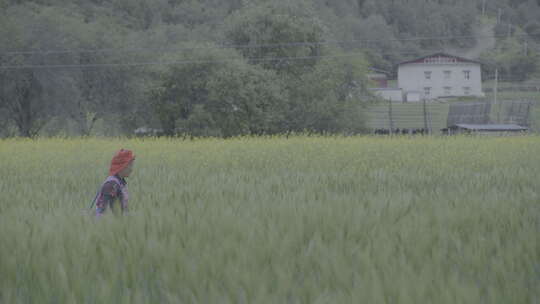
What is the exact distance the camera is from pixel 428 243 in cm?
350

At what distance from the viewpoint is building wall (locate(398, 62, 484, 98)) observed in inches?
3250

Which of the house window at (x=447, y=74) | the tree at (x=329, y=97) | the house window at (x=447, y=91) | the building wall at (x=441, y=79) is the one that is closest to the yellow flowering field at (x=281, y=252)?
the tree at (x=329, y=97)

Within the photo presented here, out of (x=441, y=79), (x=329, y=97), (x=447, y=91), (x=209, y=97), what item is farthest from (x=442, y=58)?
(x=209, y=97)

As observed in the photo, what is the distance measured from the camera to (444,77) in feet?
273

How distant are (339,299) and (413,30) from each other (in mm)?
100136

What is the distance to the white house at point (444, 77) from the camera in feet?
271

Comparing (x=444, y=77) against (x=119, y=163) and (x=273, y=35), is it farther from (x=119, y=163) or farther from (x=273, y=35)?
(x=119, y=163)

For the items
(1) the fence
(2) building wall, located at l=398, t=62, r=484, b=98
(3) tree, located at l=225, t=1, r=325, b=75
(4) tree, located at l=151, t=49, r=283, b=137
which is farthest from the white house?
(4) tree, located at l=151, t=49, r=283, b=137

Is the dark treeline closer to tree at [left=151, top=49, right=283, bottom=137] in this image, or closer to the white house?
tree at [left=151, top=49, right=283, bottom=137]

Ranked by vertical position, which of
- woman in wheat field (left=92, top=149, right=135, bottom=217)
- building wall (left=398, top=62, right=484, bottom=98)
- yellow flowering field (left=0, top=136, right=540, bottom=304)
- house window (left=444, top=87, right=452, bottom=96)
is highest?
building wall (left=398, top=62, right=484, bottom=98)

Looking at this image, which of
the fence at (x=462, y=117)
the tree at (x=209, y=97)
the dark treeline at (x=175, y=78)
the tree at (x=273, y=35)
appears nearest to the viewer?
the dark treeline at (x=175, y=78)

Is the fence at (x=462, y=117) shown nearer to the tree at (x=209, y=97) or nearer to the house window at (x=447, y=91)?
the tree at (x=209, y=97)

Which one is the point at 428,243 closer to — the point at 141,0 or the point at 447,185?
the point at 447,185

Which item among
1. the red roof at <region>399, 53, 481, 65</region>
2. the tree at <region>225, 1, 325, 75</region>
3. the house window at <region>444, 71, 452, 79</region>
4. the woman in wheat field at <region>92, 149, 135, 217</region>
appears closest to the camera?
the woman in wheat field at <region>92, 149, 135, 217</region>
